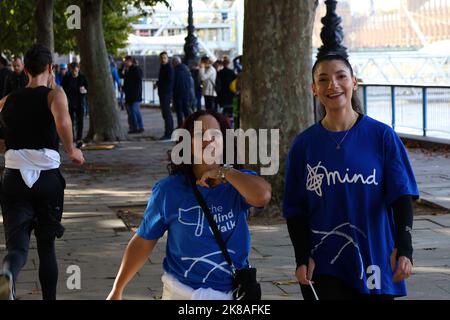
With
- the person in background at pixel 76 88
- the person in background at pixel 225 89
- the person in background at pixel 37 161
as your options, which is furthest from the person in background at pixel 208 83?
the person in background at pixel 37 161

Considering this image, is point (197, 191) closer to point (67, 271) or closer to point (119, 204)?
point (67, 271)

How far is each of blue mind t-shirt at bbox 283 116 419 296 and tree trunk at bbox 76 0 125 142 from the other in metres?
18.0

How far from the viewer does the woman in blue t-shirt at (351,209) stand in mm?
4422

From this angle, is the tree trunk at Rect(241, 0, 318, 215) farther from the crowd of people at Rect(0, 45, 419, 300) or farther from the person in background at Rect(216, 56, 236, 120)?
the person in background at Rect(216, 56, 236, 120)

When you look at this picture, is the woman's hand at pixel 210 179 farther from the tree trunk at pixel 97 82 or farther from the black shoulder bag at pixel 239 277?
the tree trunk at pixel 97 82

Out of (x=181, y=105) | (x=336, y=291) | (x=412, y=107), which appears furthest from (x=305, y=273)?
(x=181, y=105)

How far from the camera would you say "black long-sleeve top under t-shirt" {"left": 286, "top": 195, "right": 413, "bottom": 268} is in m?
4.38

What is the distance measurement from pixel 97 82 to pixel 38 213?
16.1m

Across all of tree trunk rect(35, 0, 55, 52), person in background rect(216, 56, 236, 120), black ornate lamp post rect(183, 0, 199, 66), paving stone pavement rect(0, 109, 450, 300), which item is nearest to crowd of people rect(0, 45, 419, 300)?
paving stone pavement rect(0, 109, 450, 300)

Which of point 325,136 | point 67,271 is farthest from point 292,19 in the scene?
point 325,136

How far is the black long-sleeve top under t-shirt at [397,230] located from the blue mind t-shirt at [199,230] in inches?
14.5

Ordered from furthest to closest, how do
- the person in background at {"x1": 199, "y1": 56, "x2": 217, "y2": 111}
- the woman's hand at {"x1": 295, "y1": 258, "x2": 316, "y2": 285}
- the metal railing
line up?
the person in background at {"x1": 199, "y1": 56, "x2": 217, "y2": 111} < the metal railing < the woman's hand at {"x1": 295, "y1": 258, "x2": 316, "y2": 285}
